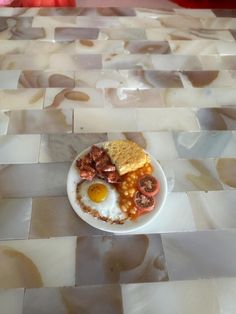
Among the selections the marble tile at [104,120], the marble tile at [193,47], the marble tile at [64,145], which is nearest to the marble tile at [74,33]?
the marble tile at [193,47]

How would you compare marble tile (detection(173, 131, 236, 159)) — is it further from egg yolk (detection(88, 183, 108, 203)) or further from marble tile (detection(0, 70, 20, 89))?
marble tile (detection(0, 70, 20, 89))

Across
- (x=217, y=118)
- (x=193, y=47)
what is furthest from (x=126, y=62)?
(x=217, y=118)

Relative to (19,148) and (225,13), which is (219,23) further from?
(19,148)

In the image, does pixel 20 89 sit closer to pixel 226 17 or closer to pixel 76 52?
pixel 76 52

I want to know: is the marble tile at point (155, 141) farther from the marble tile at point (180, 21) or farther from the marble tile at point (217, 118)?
the marble tile at point (180, 21)

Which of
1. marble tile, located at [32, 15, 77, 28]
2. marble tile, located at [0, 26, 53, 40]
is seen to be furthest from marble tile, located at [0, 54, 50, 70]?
marble tile, located at [32, 15, 77, 28]

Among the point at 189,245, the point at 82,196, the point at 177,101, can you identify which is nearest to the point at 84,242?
the point at 82,196
